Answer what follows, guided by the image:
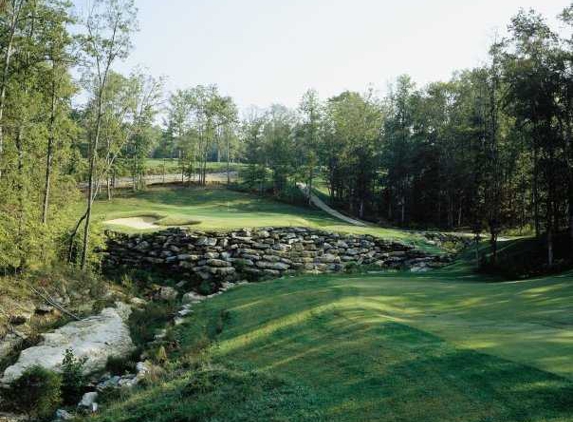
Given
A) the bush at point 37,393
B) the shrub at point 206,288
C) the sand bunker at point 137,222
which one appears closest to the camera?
the bush at point 37,393

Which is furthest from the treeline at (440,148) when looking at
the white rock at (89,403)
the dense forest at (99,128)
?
the white rock at (89,403)

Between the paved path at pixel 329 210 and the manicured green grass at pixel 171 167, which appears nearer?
the paved path at pixel 329 210

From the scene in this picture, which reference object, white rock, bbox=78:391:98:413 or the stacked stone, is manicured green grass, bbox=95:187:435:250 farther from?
white rock, bbox=78:391:98:413

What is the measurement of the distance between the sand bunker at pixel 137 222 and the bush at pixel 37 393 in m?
16.2

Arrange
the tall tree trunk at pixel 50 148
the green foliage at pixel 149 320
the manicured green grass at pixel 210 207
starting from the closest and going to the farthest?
the green foliage at pixel 149 320, the tall tree trunk at pixel 50 148, the manicured green grass at pixel 210 207

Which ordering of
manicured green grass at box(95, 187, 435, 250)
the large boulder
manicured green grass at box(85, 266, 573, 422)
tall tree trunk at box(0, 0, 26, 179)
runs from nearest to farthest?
1. manicured green grass at box(85, 266, 573, 422)
2. the large boulder
3. tall tree trunk at box(0, 0, 26, 179)
4. manicured green grass at box(95, 187, 435, 250)

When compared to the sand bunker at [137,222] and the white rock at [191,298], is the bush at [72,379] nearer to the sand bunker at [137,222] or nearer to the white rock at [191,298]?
the white rock at [191,298]

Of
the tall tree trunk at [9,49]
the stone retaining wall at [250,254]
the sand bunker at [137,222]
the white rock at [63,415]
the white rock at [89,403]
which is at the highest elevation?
the tall tree trunk at [9,49]

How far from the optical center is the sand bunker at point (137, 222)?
25.3m

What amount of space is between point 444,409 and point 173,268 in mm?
18030

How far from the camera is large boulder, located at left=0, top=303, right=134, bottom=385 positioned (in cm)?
1067

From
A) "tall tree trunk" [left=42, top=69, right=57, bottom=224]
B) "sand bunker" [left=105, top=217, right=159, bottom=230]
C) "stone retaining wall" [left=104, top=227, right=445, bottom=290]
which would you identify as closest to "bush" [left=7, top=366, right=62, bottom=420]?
"tall tree trunk" [left=42, top=69, right=57, bottom=224]

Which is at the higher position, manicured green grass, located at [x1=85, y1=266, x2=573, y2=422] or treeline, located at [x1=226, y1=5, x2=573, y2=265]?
treeline, located at [x1=226, y1=5, x2=573, y2=265]

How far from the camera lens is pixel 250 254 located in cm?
2239
